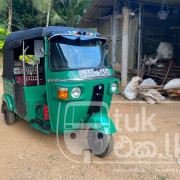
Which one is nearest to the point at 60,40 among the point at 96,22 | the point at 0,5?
the point at 96,22

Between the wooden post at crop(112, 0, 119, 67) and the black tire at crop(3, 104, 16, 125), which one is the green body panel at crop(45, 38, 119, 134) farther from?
the wooden post at crop(112, 0, 119, 67)

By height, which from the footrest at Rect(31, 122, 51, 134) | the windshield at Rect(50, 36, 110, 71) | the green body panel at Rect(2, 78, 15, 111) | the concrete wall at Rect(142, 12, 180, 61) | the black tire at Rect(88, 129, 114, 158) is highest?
the concrete wall at Rect(142, 12, 180, 61)

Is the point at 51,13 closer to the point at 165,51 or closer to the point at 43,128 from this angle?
the point at 165,51

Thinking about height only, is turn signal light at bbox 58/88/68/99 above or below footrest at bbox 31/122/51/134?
above

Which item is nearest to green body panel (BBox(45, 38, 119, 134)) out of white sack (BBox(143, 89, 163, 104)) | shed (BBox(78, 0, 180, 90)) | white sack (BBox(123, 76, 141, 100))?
white sack (BBox(143, 89, 163, 104))

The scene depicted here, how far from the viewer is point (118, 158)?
3.54 m

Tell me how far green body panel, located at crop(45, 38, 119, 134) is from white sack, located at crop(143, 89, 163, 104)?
3599mm

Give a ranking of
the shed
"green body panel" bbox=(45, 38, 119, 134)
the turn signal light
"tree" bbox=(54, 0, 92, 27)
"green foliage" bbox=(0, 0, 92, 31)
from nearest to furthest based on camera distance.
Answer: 1. the turn signal light
2. "green body panel" bbox=(45, 38, 119, 134)
3. the shed
4. "green foliage" bbox=(0, 0, 92, 31)
5. "tree" bbox=(54, 0, 92, 27)

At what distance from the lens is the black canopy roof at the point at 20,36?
3520mm

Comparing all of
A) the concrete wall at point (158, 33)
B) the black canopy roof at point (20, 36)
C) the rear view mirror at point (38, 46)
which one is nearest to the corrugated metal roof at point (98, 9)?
the concrete wall at point (158, 33)

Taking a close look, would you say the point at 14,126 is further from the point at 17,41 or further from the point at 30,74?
the point at 17,41

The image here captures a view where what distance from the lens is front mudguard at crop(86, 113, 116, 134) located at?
338 cm

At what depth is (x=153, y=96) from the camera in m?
6.95

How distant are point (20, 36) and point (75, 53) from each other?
144cm
